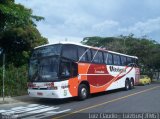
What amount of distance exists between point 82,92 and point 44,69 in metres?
2.92

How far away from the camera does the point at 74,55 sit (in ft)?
67.5

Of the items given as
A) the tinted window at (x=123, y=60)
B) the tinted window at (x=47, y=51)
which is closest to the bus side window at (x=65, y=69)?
the tinted window at (x=47, y=51)

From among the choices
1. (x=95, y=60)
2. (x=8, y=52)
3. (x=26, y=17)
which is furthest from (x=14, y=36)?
(x=26, y=17)

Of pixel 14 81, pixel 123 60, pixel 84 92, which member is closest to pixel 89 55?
pixel 84 92

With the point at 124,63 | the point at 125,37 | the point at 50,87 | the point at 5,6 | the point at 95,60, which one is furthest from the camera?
the point at 125,37

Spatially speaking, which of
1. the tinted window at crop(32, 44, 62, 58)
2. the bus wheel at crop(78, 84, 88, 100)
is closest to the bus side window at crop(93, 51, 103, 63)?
the bus wheel at crop(78, 84, 88, 100)

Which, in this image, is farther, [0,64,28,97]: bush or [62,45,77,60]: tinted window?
[0,64,28,97]: bush

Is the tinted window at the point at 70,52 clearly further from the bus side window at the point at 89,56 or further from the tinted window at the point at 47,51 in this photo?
the bus side window at the point at 89,56

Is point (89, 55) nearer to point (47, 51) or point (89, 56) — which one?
point (89, 56)

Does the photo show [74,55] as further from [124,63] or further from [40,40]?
[40,40]

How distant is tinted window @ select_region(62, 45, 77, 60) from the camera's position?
19716 millimetres

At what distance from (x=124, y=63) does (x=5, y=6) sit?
619 inches

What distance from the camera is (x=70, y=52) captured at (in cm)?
2022

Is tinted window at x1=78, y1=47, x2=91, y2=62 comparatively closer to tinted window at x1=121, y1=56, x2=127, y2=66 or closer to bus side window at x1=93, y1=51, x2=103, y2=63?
bus side window at x1=93, y1=51, x2=103, y2=63
